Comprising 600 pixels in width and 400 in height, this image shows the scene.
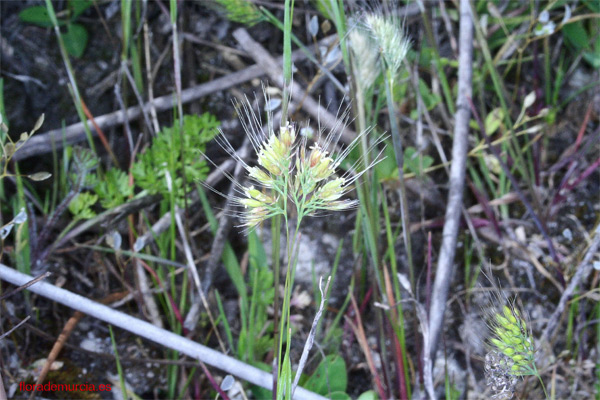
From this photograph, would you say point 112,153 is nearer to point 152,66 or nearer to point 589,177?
point 152,66

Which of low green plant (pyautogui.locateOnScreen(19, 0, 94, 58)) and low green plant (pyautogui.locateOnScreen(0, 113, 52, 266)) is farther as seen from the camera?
low green plant (pyautogui.locateOnScreen(19, 0, 94, 58))

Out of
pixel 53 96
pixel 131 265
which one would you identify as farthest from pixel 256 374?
pixel 53 96

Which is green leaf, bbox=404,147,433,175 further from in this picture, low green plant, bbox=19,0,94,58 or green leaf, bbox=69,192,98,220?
low green plant, bbox=19,0,94,58

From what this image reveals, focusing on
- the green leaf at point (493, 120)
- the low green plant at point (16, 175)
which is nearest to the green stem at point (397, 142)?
the green leaf at point (493, 120)

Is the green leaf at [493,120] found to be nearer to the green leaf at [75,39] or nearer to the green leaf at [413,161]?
the green leaf at [413,161]

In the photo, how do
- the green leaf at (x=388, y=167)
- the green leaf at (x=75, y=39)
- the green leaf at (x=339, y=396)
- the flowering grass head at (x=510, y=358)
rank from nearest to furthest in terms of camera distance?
the flowering grass head at (x=510, y=358) → the green leaf at (x=339, y=396) → the green leaf at (x=388, y=167) → the green leaf at (x=75, y=39)

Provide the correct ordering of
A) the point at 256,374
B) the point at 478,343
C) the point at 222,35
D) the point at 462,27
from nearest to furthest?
the point at 256,374 < the point at 478,343 < the point at 462,27 < the point at 222,35

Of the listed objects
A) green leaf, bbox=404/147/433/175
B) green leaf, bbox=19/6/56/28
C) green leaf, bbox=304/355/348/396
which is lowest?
green leaf, bbox=304/355/348/396

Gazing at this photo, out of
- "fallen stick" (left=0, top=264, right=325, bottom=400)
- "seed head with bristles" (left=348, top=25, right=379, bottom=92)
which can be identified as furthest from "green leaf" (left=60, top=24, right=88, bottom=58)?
"seed head with bristles" (left=348, top=25, right=379, bottom=92)
